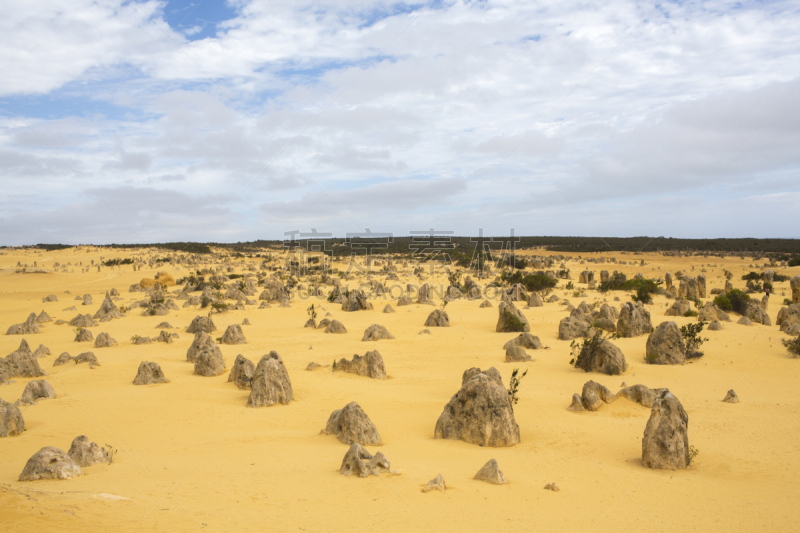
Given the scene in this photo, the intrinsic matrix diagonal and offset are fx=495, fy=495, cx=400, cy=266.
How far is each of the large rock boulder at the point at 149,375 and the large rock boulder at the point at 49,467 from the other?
5963mm

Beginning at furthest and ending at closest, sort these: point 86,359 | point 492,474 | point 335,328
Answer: point 335,328
point 86,359
point 492,474

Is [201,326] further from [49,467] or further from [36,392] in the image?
[49,467]

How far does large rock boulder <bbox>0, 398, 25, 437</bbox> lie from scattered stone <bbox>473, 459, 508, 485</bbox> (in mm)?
7849

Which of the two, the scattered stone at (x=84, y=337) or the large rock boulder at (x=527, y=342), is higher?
the large rock boulder at (x=527, y=342)

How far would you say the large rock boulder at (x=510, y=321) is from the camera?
60.7ft

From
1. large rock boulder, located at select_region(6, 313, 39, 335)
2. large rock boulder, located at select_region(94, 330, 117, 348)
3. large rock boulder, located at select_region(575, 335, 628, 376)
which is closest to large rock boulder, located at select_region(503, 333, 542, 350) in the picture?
large rock boulder, located at select_region(575, 335, 628, 376)

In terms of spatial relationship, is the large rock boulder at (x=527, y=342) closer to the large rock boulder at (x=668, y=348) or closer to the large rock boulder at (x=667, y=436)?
the large rock boulder at (x=668, y=348)

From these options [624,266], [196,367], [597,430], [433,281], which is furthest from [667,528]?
[624,266]

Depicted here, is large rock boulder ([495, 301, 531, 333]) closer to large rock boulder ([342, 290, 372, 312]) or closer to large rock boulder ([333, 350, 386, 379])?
large rock boulder ([333, 350, 386, 379])

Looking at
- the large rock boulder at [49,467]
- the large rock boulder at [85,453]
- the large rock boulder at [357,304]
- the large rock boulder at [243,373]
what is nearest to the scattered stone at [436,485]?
the large rock boulder at [49,467]

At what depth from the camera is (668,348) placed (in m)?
13.6

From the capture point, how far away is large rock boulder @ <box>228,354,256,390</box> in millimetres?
11820

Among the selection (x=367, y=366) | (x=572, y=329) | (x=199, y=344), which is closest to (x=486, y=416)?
(x=367, y=366)

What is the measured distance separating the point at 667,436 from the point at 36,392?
488 inches
